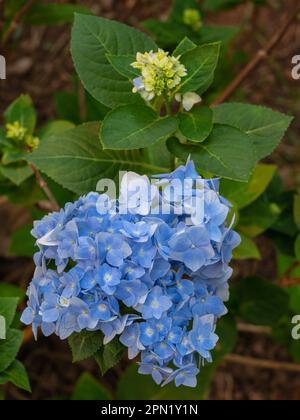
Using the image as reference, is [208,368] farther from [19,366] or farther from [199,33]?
[199,33]

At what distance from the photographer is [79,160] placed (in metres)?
1.74

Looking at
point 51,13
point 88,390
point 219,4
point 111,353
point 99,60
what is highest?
point 219,4

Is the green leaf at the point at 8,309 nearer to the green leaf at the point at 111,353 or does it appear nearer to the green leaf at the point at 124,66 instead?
the green leaf at the point at 111,353

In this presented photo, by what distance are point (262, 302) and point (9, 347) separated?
914 mm

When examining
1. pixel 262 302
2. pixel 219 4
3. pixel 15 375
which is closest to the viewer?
pixel 15 375

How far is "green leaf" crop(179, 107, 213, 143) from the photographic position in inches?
61.9

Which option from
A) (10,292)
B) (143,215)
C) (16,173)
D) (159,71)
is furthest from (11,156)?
(143,215)

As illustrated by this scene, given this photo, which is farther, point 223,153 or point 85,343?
point 223,153

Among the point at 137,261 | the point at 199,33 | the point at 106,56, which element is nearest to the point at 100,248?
the point at 137,261

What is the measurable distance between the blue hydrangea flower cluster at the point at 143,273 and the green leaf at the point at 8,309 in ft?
0.86

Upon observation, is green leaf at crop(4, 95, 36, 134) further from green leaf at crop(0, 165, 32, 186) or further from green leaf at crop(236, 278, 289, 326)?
green leaf at crop(236, 278, 289, 326)

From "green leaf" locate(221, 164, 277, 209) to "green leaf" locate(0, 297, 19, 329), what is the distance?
0.63 m

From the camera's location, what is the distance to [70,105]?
2.71m

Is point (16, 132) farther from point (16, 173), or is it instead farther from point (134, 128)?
point (134, 128)
